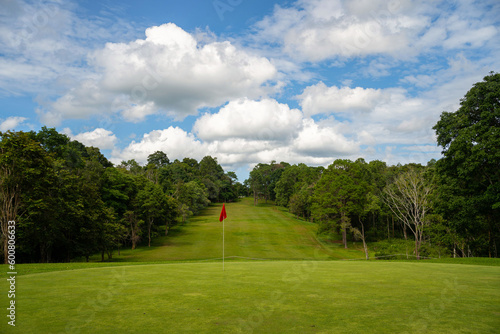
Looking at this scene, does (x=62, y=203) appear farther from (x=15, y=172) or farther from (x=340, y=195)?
(x=340, y=195)

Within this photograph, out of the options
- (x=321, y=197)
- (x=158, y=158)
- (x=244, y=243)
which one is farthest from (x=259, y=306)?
(x=158, y=158)

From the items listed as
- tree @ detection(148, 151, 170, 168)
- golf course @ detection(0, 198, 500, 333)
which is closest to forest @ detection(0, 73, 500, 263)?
golf course @ detection(0, 198, 500, 333)

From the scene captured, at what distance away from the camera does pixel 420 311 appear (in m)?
5.89

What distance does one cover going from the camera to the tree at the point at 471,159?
75.8ft

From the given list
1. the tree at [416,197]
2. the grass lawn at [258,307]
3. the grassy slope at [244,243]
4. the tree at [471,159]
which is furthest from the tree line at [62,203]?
the tree at [416,197]

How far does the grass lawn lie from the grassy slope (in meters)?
38.1

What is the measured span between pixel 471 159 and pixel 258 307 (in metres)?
24.3

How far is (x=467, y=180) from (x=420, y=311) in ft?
79.7

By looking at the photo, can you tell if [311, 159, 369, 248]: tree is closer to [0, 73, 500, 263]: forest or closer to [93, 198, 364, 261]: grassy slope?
[0, 73, 500, 263]: forest

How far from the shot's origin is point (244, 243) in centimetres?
5672

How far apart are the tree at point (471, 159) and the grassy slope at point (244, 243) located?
23.2m

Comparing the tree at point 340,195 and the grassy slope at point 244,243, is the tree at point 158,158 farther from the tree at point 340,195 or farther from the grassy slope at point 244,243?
the tree at point 340,195

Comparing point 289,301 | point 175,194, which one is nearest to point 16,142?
point 289,301

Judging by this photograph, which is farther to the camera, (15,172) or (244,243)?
(244,243)
